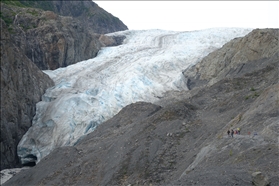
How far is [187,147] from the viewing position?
469 inches

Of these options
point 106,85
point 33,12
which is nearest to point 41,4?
point 33,12

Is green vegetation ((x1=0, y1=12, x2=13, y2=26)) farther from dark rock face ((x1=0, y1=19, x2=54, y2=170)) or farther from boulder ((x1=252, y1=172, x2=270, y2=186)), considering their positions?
boulder ((x1=252, y1=172, x2=270, y2=186))

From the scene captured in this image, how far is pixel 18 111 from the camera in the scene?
21.0 metres

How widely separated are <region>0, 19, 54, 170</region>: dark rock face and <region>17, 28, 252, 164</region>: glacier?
1.79ft

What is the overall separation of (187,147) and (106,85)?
51.6 ft

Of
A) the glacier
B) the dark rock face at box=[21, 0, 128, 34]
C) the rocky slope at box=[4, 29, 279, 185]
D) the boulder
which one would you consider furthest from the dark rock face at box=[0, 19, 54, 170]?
the dark rock face at box=[21, 0, 128, 34]

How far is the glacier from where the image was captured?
21312 mm

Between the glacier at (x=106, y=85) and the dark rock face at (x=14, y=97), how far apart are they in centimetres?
55

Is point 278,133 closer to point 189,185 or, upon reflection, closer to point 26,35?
point 189,185

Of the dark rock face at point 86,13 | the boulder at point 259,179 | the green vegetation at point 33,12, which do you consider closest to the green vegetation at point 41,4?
the dark rock face at point 86,13

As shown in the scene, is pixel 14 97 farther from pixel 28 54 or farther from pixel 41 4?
pixel 41 4

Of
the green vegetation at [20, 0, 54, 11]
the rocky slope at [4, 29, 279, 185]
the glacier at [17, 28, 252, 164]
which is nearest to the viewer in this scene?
the rocky slope at [4, 29, 279, 185]

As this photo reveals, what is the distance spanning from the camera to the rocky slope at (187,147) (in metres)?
8.30

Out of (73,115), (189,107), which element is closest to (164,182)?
(189,107)
